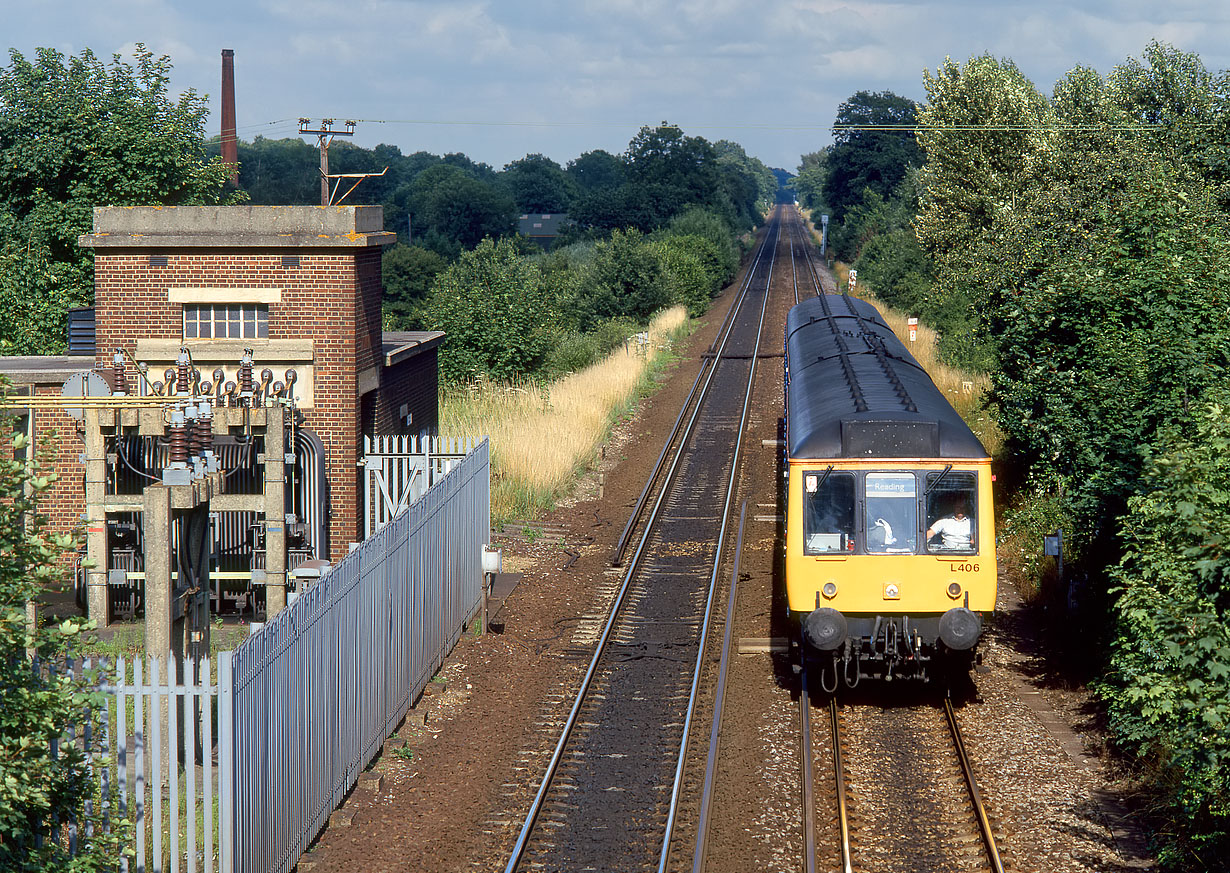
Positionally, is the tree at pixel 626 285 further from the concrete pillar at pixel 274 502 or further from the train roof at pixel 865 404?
the concrete pillar at pixel 274 502

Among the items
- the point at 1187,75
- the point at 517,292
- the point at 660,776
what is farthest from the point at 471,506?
the point at 1187,75

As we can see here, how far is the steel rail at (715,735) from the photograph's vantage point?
814cm

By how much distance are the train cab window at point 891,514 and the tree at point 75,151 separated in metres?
20.2

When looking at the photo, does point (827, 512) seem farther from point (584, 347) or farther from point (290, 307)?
point (584, 347)

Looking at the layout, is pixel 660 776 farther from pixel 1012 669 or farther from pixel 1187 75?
pixel 1187 75

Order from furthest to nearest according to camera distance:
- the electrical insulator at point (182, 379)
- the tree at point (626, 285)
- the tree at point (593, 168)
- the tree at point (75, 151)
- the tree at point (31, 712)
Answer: the tree at point (593, 168) < the tree at point (626, 285) < the tree at point (75, 151) < the electrical insulator at point (182, 379) < the tree at point (31, 712)

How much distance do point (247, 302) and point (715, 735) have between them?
8.70 meters

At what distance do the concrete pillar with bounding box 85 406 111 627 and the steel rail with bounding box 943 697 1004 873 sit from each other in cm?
858

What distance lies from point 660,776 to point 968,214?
30.2m

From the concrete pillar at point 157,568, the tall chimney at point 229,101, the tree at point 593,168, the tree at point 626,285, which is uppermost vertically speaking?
the tree at point 593,168

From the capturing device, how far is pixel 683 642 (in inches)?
514

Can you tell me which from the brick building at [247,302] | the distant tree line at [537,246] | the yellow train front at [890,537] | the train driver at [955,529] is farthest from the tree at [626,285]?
the train driver at [955,529]

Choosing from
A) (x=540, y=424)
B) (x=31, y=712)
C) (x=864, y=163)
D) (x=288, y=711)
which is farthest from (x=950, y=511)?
(x=864, y=163)

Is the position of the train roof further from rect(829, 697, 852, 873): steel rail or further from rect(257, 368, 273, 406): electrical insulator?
rect(257, 368, 273, 406): electrical insulator
